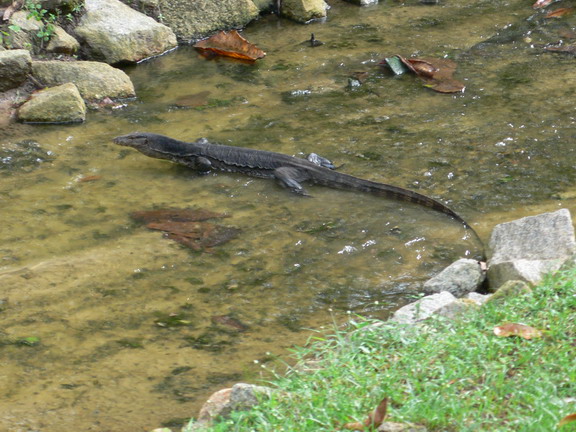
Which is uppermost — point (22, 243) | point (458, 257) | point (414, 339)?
point (414, 339)

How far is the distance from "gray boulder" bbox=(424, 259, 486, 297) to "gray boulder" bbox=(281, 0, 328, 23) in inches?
296

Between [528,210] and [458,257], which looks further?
[528,210]

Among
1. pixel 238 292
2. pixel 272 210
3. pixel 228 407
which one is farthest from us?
pixel 272 210

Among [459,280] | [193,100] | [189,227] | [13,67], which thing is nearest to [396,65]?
[193,100]

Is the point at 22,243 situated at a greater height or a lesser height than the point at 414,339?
lesser

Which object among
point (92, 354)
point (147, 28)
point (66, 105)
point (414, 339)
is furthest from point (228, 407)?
point (147, 28)

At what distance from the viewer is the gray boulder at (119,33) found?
10.4 m

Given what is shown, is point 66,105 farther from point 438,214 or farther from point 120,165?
point 438,214

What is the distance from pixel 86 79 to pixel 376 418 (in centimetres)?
725

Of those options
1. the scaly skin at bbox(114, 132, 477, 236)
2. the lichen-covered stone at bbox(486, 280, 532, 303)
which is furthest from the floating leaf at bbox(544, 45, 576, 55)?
the lichen-covered stone at bbox(486, 280, 532, 303)

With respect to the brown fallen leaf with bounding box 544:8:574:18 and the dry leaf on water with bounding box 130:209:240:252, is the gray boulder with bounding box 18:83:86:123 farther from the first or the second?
the brown fallen leaf with bounding box 544:8:574:18

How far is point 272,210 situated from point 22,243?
2226 mm

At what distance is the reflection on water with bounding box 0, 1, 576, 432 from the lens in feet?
16.2

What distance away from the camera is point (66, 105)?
8883 millimetres
